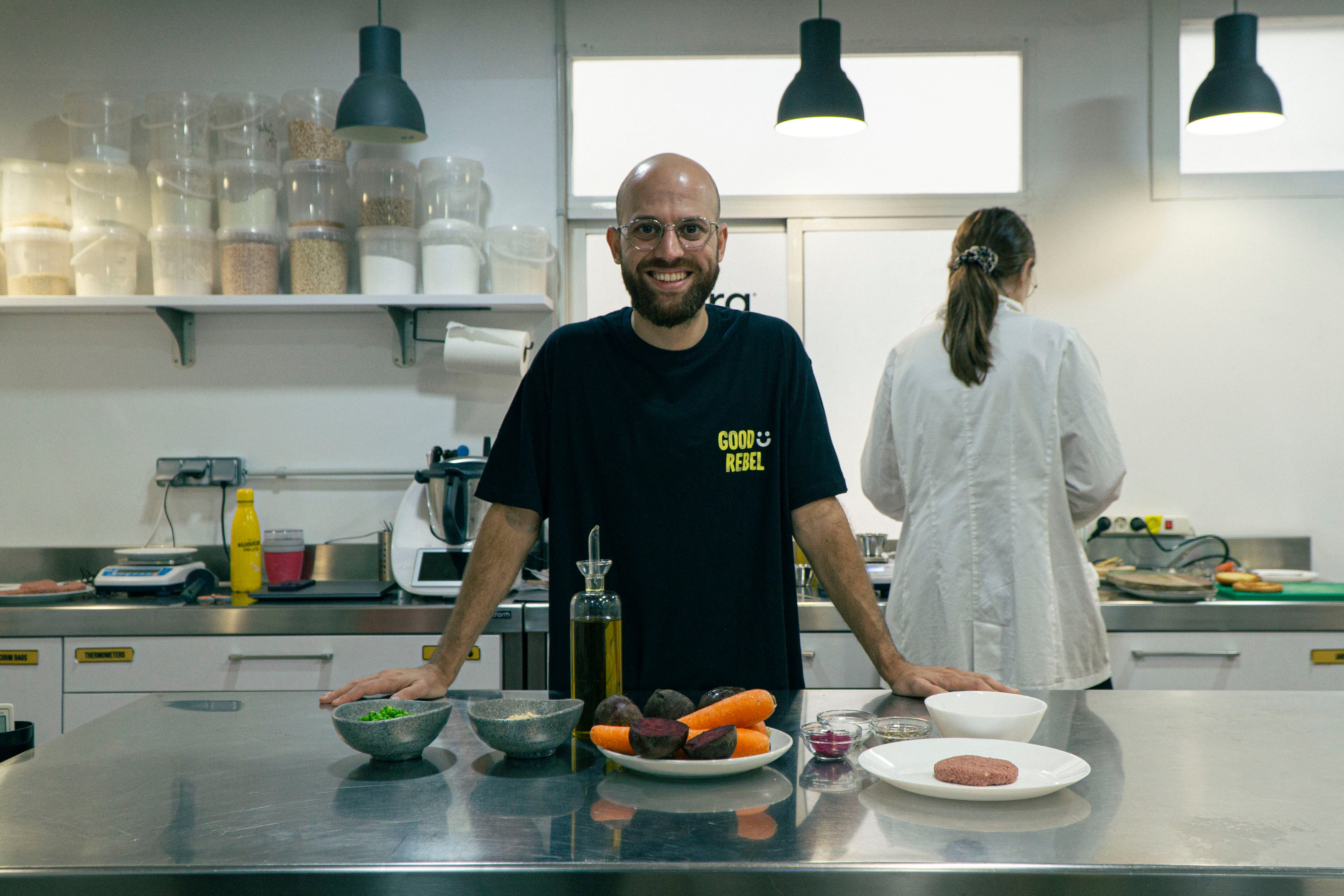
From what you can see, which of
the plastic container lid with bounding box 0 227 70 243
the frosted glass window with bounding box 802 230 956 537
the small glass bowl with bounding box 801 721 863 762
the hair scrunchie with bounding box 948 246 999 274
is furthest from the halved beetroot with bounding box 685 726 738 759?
the plastic container lid with bounding box 0 227 70 243

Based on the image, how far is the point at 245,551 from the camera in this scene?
2.91 meters

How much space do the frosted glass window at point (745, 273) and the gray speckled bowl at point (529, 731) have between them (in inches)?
92.0

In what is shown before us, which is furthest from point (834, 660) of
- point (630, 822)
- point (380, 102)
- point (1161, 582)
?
point (380, 102)

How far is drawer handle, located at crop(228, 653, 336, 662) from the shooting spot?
2666 millimetres

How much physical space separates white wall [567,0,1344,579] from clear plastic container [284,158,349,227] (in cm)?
178

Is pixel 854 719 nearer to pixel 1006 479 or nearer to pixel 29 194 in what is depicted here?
pixel 1006 479

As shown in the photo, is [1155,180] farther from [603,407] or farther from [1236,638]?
[603,407]

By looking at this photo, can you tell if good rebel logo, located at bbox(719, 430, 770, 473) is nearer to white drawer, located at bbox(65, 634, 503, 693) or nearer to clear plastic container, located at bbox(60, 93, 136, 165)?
white drawer, located at bbox(65, 634, 503, 693)

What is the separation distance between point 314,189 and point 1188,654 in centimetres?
285

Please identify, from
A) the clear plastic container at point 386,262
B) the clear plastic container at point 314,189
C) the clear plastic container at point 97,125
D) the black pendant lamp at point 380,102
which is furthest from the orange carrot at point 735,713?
the clear plastic container at point 97,125

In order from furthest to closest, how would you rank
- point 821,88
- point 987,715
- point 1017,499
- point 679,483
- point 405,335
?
point 405,335, point 821,88, point 1017,499, point 679,483, point 987,715

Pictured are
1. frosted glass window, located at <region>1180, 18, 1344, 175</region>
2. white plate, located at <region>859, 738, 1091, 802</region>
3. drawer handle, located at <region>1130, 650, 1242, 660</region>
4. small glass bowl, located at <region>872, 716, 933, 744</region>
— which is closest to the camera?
white plate, located at <region>859, 738, 1091, 802</region>

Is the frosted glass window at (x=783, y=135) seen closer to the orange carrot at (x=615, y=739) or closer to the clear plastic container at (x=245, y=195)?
the clear plastic container at (x=245, y=195)

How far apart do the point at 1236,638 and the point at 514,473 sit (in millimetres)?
2067
